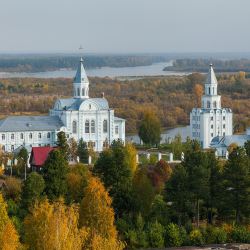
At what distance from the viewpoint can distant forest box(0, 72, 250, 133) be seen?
53625mm

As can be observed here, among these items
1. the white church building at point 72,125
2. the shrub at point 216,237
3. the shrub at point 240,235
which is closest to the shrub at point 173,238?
the shrub at point 216,237

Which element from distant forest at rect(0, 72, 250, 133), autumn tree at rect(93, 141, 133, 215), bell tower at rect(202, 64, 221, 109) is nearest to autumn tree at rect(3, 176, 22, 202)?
autumn tree at rect(93, 141, 133, 215)

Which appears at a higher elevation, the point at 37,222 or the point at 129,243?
the point at 37,222

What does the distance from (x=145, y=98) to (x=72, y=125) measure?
28.7 metres

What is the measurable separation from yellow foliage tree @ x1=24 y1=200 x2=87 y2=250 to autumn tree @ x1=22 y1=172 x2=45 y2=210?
4298 mm

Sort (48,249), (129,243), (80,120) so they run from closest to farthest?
(48,249) < (129,243) < (80,120)

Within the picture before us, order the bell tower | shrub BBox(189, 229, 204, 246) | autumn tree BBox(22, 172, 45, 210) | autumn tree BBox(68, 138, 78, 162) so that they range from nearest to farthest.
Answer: shrub BBox(189, 229, 204, 246) → autumn tree BBox(22, 172, 45, 210) → autumn tree BBox(68, 138, 78, 162) → the bell tower

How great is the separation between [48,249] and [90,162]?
16.9 meters

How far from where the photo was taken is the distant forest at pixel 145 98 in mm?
53625

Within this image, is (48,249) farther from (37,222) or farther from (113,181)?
(113,181)

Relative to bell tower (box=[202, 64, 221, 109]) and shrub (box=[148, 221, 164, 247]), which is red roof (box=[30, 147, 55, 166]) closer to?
shrub (box=[148, 221, 164, 247])

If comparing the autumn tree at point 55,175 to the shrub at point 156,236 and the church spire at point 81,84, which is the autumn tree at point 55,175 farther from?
the church spire at point 81,84

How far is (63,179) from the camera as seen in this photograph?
23.8 meters

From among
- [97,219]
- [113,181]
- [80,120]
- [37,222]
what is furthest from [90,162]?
[37,222]
